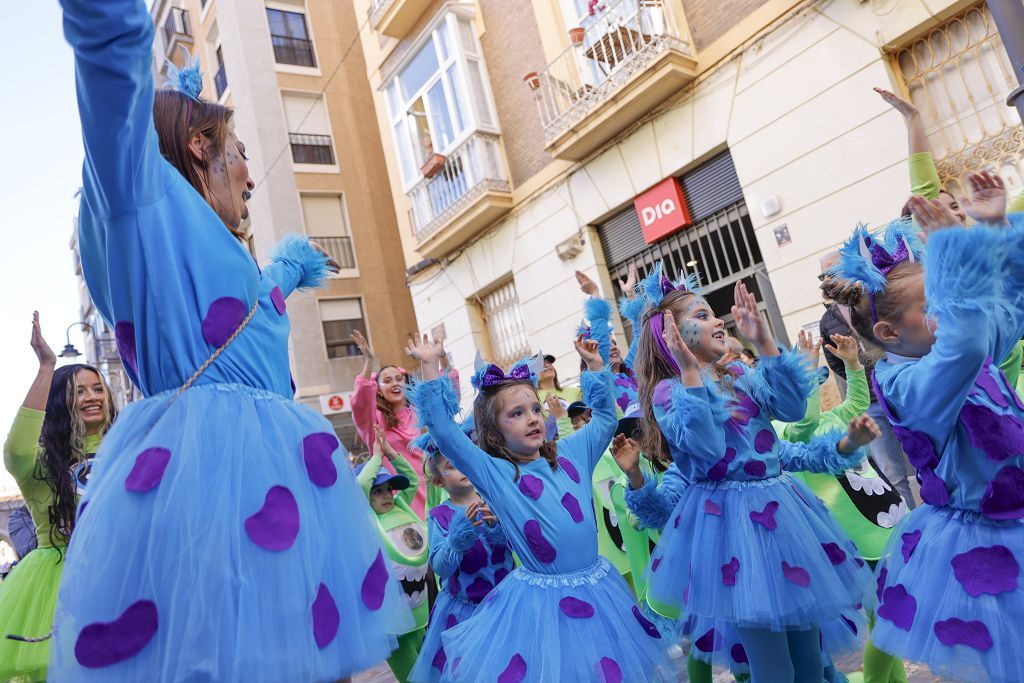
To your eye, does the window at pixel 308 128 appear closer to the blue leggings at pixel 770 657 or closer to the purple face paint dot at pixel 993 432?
the blue leggings at pixel 770 657

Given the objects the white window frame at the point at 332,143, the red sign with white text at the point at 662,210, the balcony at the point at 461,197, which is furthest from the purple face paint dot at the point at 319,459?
the white window frame at the point at 332,143

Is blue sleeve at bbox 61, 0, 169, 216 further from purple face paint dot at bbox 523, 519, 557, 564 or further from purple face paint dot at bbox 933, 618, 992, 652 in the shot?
purple face paint dot at bbox 933, 618, 992, 652

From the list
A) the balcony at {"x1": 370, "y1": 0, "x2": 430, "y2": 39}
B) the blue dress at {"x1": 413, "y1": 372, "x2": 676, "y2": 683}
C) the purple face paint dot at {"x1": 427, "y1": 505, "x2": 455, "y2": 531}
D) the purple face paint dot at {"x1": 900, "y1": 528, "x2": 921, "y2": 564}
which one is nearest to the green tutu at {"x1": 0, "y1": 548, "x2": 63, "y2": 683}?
the purple face paint dot at {"x1": 427, "y1": 505, "x2": 455, "y2": 531}

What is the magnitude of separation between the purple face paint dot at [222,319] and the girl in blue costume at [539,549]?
1.14 metres

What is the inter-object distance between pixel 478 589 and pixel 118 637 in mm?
2162

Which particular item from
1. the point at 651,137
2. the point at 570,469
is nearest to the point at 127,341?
the point at 570,469

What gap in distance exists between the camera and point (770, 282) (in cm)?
810

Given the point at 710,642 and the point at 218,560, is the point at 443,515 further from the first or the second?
the point at 218,560

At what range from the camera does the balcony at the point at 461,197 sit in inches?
447

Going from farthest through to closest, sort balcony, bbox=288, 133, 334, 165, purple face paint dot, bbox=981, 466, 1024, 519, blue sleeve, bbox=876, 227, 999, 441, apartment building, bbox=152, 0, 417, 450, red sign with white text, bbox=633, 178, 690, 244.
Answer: balcony, bbox=288, 133, 334, 165, apartment building, bbox=152, 0, 417, 450, red sign with white text, bbox=633, 178, 690, 244, purple face paint dot, bbox=981, 466, 1024, 519, blue sleeve, bbox=876, 227, 999, 441

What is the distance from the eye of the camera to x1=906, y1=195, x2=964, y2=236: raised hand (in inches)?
70.3

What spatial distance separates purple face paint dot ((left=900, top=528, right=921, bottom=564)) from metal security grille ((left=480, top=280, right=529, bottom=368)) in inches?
371

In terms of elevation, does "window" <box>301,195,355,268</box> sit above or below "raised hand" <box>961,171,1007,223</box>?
above

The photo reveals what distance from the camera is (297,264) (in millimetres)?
1995
